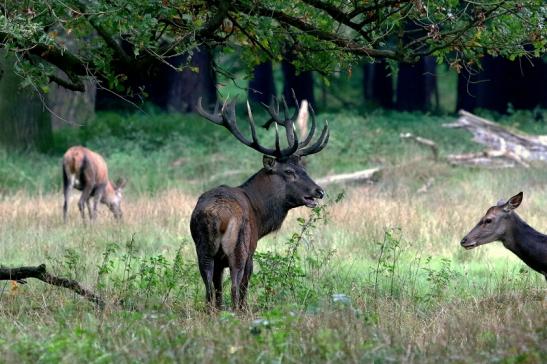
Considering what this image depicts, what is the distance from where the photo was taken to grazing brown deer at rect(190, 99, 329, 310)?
846 centimetres

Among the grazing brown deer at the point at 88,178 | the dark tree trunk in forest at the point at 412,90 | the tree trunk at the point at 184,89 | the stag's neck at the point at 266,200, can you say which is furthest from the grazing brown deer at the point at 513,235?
the dark tree trunk in forest at the point at 412,90

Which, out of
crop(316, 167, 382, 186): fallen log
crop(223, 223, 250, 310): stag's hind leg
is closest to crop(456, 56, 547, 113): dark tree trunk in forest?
crop(316, 167, 382, 186): fallen log

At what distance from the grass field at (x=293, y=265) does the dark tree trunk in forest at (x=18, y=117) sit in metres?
0.53

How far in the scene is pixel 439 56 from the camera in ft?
29.9

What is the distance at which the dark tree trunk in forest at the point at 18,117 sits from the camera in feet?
73.0

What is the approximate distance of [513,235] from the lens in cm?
1031

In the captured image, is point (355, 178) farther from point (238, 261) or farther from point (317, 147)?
point (238, 261)

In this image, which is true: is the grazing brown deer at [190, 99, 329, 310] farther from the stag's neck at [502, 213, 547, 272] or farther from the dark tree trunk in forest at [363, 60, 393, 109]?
the dark tree trunk in forest at [363, 60, 393, 109]

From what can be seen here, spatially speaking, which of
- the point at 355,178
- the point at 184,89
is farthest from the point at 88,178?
the point at 184,89

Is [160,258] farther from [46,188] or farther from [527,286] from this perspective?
[46,188]

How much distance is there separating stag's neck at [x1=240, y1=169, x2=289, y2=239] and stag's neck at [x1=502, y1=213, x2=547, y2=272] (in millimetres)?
2198

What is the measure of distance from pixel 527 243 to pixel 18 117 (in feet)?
47.1

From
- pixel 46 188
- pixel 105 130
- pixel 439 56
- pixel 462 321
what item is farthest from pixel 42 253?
pixel 105 130

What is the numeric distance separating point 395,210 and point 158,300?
20.7 feet
